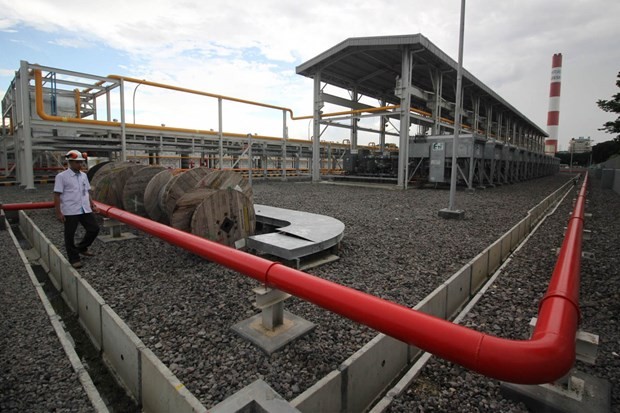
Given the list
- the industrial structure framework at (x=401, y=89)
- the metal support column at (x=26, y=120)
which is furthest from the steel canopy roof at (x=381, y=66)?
the metal support column at (x=26, y=120)

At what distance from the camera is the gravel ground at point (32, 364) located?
1994 millimetres

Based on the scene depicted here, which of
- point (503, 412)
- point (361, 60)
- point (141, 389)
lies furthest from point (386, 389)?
point (361, 60)

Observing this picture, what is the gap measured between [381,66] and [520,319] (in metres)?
17.0

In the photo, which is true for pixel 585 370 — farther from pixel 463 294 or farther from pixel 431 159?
pixel 431 159

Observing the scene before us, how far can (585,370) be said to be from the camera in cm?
238

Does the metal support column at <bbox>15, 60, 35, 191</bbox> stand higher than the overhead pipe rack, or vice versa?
the metal support column at <bbox>15, 60, 35, 191</bbox>

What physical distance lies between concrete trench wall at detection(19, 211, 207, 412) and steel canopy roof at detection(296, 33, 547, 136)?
14.0 metres

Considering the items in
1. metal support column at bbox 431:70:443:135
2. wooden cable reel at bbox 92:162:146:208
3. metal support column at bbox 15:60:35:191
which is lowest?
wooden cable reel at bbox 92:162:146:208

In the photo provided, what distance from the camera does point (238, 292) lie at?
3.46 m

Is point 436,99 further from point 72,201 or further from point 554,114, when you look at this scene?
point 554,114

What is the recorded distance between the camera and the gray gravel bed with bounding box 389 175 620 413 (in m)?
2.05

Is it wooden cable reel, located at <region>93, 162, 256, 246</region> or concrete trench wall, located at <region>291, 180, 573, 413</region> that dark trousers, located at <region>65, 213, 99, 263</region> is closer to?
wooden cable reel, located at <region>93, 162, 256, 246</region>

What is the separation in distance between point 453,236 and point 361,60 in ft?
44.2

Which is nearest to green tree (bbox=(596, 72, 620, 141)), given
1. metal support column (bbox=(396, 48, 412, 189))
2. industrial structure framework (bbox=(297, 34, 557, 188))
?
industrial structure framework (bbox=(297, 34, 557, 188))
